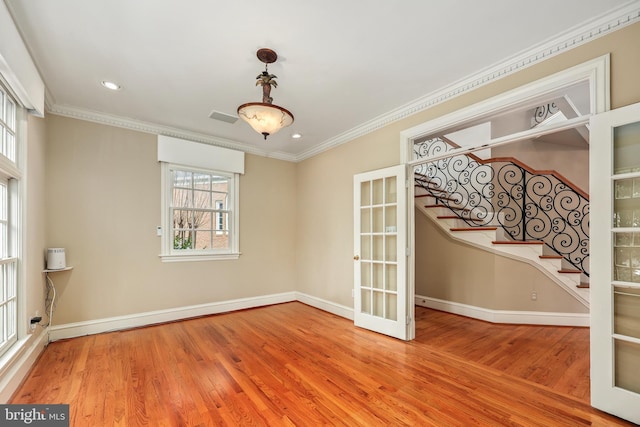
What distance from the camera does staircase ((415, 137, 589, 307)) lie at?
4.69 m

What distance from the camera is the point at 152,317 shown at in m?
3.94

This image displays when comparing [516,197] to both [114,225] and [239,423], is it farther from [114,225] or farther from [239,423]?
[114,225]

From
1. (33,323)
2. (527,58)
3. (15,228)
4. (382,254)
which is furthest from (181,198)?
(527,58)

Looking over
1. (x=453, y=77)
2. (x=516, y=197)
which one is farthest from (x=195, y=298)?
(x=516, y=197)

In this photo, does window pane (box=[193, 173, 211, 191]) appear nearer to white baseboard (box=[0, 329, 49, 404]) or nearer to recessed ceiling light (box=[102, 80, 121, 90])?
recessed ceiling light (box=[102, 80, 121, 90])

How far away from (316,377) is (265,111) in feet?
7.76

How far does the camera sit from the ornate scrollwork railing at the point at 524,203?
4.88m

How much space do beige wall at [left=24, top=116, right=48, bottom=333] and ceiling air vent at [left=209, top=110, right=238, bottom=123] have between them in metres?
1.74

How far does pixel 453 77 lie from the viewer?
112 inches

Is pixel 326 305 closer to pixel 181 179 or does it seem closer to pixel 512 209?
pixel 181 179

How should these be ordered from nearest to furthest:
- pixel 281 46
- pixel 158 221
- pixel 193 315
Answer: pixel 281 46
pixel 158 221
pixel 193 315

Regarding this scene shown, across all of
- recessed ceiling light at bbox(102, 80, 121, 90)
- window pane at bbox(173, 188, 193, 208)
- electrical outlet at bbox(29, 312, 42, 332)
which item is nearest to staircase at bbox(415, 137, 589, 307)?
window pane at bbox(173, 188, 193, 208)

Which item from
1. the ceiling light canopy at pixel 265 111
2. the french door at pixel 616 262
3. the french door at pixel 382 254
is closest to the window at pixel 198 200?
the french door at pixel 382 254

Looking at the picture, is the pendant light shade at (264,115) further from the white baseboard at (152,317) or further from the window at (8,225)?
the white baseboard at (152,317)
